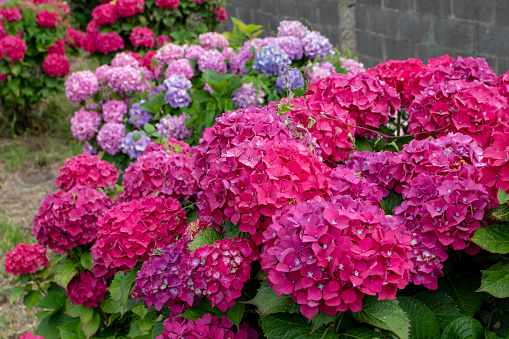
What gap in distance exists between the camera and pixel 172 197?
168 cm

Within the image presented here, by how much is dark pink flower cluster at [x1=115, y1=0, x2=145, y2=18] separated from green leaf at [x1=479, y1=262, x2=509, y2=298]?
13.0ft

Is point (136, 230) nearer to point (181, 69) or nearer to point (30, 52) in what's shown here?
point (181, 69)

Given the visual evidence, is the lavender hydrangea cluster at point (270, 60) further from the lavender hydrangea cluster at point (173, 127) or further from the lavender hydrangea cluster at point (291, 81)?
the lavender hydrangea cluster at point (173, 127)

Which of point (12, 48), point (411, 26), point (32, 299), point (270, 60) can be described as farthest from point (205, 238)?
point (12, 48)

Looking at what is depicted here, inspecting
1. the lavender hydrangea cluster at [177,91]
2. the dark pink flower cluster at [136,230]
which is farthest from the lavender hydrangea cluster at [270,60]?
the dark pink flower cluster at [136,230]

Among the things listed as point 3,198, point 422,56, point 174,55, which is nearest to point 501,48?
point 422,56

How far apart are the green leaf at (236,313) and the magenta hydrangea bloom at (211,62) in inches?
78.3

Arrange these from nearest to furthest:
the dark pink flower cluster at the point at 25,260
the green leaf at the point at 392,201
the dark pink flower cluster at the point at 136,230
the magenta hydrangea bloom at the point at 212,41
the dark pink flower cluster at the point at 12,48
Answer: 1. the green leaf at the point at 392,201
2. the dark pink flower cluster at the point at 136,230
3. the dark pink flower cluster at the point at 25,260
4. the magenta hydrangea bloom at the point at 212,41
5. the dark pink flower cluster at the point at 12,48

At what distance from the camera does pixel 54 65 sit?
199 inches

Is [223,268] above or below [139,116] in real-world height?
above

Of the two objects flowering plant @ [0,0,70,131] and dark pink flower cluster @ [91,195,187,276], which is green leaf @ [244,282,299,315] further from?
flowering plant @ [0,0,70,131]

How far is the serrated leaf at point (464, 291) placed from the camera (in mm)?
1233

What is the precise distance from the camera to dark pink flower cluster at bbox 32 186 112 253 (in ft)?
6.08

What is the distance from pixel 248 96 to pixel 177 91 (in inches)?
15.6
